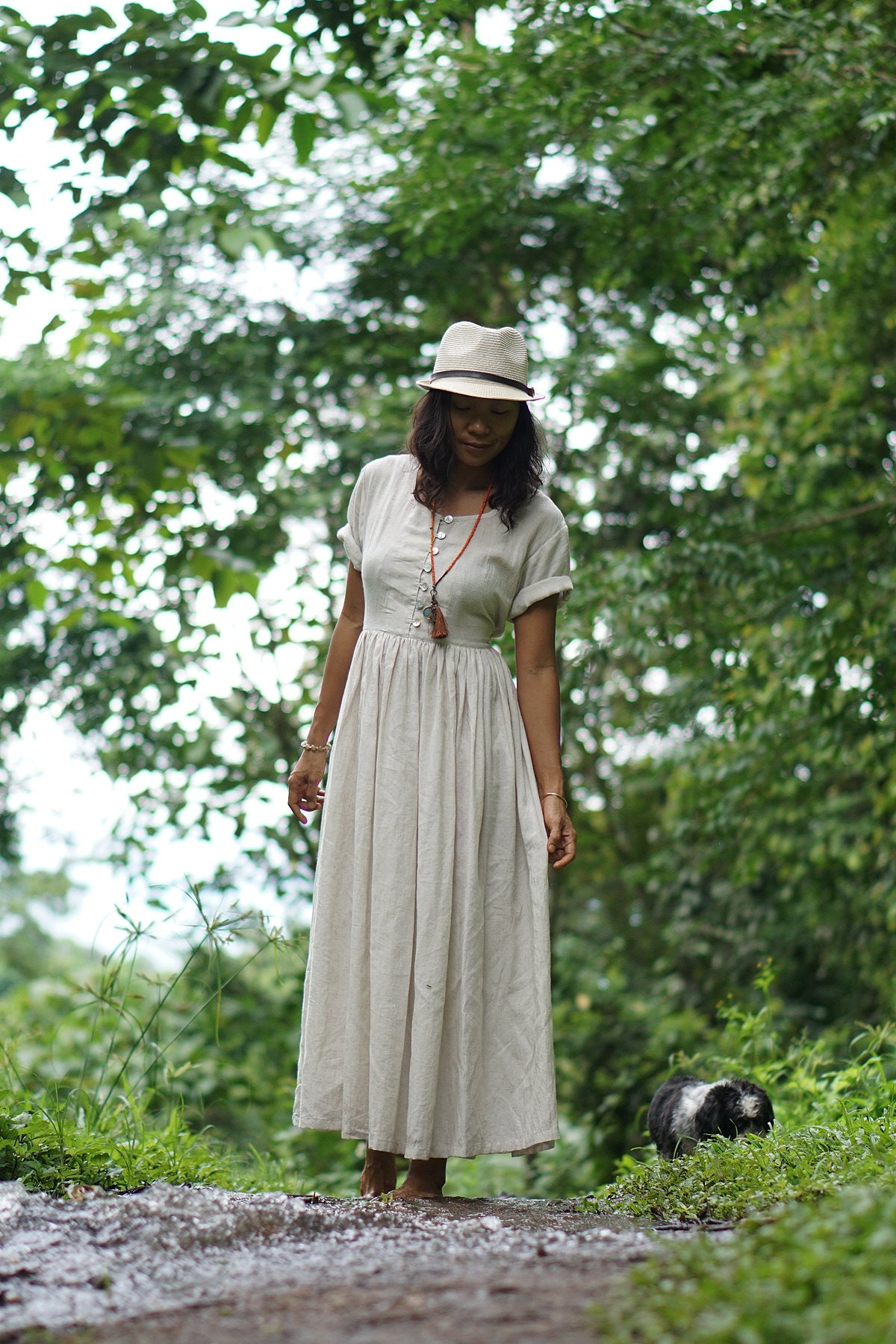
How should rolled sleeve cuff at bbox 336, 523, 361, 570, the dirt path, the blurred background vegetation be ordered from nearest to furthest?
the dirt path → rolled sleeve cuff at bbox 336, 523, 361, 570 → the blurred background vegetation

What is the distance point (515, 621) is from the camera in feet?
10.2

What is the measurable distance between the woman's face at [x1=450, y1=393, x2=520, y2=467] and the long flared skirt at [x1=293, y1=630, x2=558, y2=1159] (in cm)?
49

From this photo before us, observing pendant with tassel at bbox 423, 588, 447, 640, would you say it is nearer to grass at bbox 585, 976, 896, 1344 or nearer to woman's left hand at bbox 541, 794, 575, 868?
woman's left hand at bbox 541, 794, 575, 868

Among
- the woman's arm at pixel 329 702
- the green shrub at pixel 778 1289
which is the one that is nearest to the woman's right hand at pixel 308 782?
the woman's arm at pixel 329 702

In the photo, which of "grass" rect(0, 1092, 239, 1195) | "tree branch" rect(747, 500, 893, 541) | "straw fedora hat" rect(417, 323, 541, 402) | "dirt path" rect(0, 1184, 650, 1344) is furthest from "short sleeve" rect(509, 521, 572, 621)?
"tree branch" rect(747, 500, 893, 541)

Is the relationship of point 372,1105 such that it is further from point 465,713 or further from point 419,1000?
point 465,713

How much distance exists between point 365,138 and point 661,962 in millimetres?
4420

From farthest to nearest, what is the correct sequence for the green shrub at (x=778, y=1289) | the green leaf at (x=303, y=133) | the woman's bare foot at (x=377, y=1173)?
the woman's bare foot at (x=377, y=1173)
the green leaf at (x=303, y=133)
the green shrub at (x=778, y=1289)

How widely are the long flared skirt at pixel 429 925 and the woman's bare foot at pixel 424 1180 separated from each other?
0.21ft

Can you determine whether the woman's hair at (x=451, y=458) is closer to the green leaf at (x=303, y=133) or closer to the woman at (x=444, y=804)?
the woman at (x=444, y=804)

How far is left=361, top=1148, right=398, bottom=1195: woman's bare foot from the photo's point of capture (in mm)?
2887

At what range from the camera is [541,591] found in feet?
9.98

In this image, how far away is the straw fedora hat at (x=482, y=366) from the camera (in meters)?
2.94

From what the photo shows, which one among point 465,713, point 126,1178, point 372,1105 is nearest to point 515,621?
point 465,713
